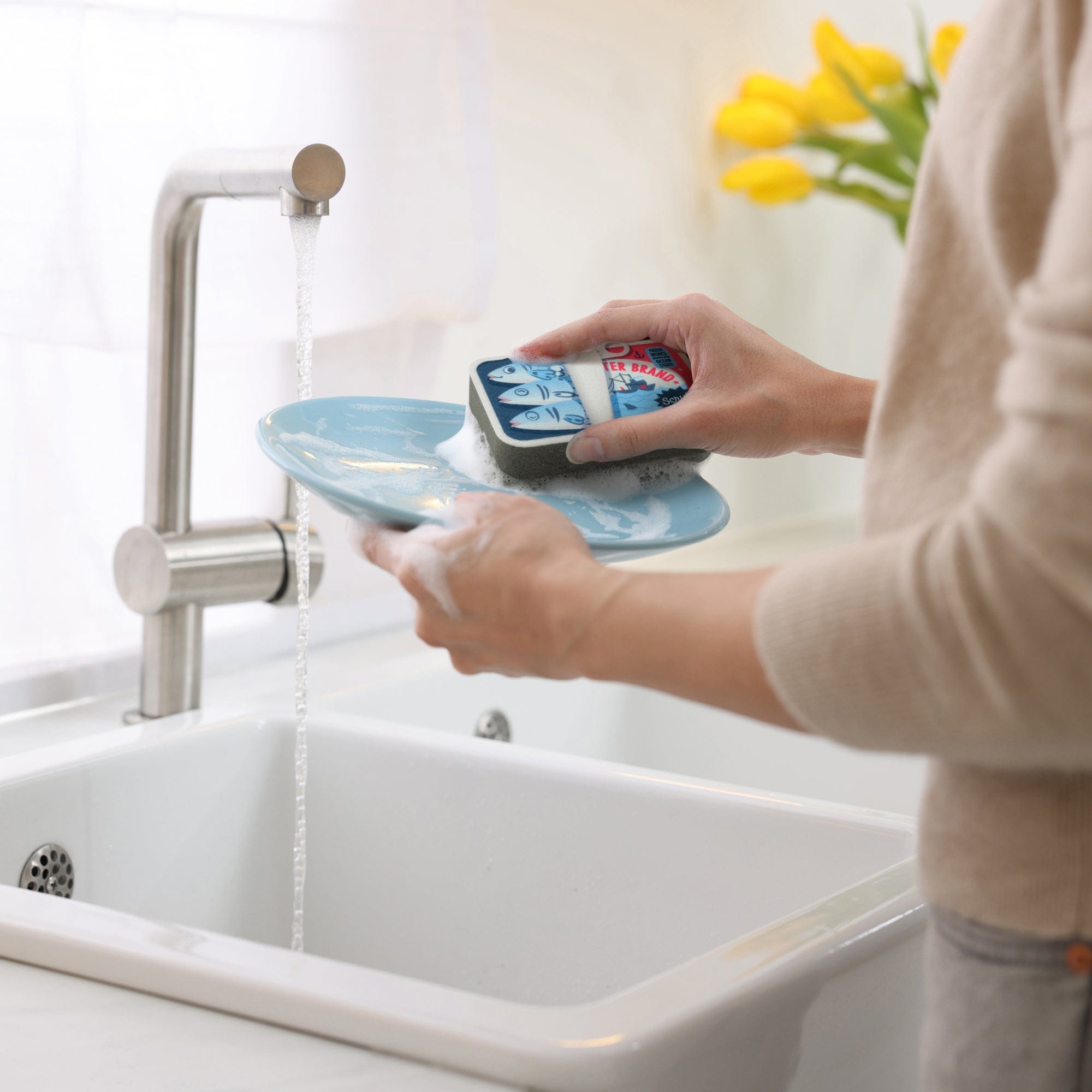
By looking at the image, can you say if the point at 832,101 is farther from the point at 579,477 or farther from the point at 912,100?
the point at 579,477

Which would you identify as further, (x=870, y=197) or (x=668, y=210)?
(x=870, y=197)

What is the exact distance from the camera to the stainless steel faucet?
801 mm

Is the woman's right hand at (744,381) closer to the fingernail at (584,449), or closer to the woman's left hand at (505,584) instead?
the fingernail at (584,449)

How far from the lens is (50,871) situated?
0.74m

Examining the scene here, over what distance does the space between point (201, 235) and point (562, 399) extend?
44 cm

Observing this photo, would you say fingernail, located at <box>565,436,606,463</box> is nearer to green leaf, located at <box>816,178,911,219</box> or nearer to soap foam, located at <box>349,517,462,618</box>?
soap foam, located at <box>349,517,462,618</box>

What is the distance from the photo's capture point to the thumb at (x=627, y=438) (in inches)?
22.7

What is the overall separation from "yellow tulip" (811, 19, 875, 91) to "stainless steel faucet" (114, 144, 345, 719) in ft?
2.89

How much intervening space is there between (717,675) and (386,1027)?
173 mm

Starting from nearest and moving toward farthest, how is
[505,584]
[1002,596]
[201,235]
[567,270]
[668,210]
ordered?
[1002,596] < [505,584] < [201,235] < [567,270] < [668,210]

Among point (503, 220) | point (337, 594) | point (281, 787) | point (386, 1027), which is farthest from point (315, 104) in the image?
point (386, 1027)

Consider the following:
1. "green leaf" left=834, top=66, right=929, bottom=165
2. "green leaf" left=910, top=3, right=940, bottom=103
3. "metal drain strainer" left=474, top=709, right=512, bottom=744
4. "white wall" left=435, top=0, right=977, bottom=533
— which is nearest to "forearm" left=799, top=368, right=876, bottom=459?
"metal drain strainer" left=474, top=709, right=512, bottom=744

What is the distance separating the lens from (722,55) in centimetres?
151

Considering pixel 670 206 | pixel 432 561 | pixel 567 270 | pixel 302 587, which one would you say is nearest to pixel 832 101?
pixel 670 206
